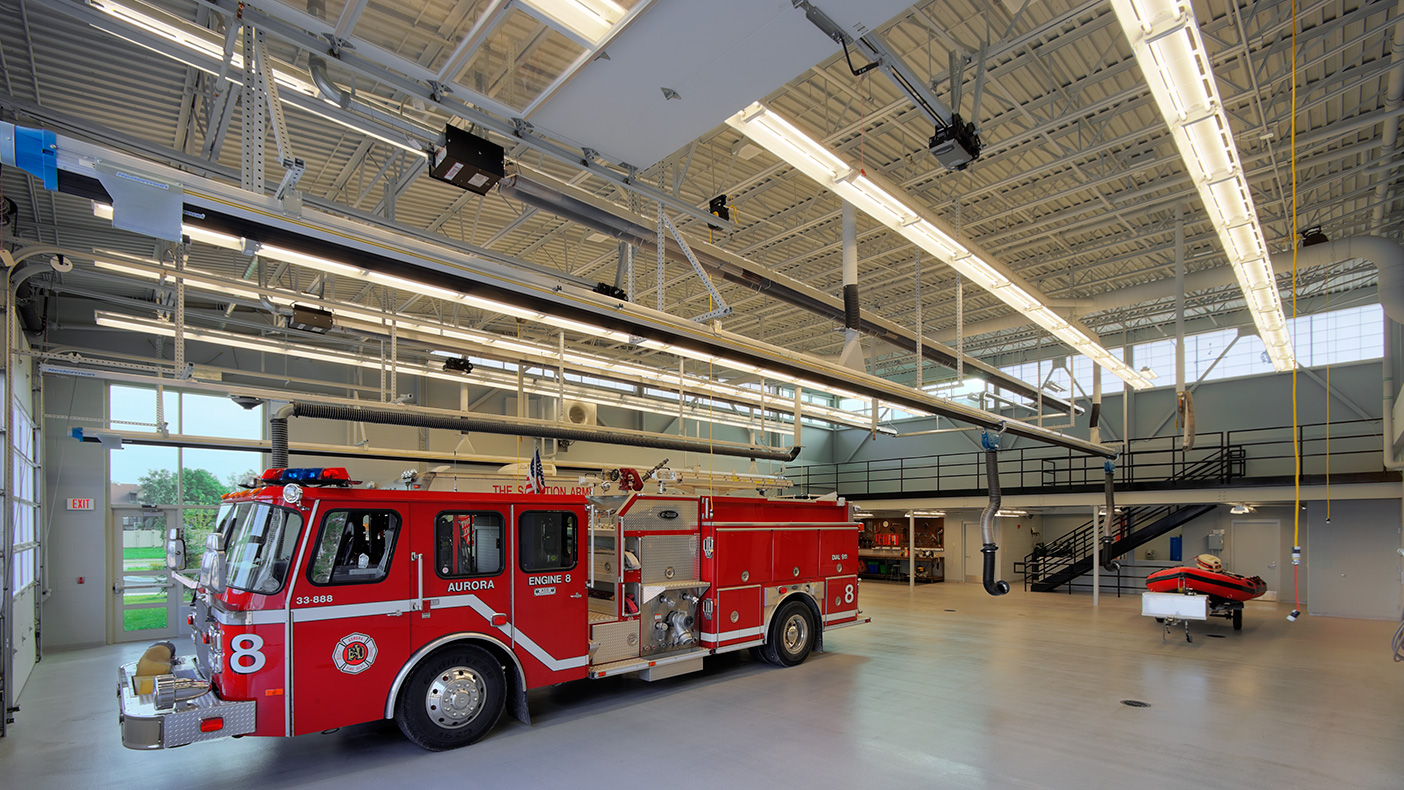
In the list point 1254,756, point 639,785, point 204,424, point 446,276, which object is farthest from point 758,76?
point 204,424

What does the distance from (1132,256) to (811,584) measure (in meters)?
9.81

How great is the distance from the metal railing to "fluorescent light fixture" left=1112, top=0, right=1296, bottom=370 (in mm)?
6321

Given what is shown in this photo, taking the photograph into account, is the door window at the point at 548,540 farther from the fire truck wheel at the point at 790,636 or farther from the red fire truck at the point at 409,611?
the fire truck wheel at the point at 790,636

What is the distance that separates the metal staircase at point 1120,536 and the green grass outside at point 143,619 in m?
20.9

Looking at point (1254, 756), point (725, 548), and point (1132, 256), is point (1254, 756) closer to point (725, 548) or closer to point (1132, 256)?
point (725, 548)

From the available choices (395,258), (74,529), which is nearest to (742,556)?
(395,258)

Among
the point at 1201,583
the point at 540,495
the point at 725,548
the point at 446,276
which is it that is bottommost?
the point at 1201,583

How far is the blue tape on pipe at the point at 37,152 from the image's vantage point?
3.65m

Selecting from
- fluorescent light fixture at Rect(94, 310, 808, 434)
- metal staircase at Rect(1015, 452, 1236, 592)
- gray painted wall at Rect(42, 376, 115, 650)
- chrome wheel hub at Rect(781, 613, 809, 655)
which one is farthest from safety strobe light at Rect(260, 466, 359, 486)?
metal staircase at Rect(1015, 452, 1236, 592)

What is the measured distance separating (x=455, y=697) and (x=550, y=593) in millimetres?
1291

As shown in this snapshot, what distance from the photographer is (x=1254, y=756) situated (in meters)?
6.31

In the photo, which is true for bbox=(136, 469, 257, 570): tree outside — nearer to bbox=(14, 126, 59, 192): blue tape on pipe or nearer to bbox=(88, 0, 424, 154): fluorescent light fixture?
bbox=(88, 0, 424, 154): fluorescent light fixture

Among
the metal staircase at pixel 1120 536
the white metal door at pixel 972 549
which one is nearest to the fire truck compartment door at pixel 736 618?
the metal staircase at pixel 1120 536

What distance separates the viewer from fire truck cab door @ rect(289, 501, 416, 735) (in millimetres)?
5773
